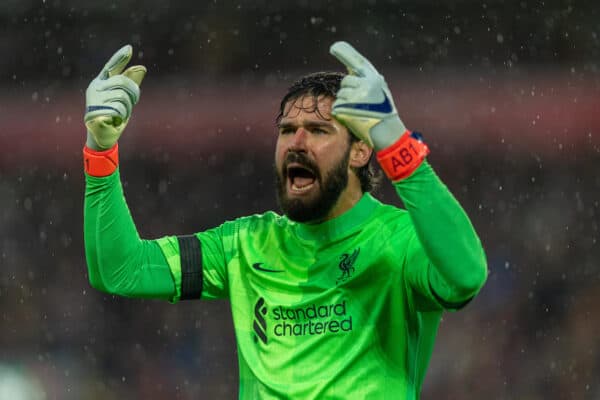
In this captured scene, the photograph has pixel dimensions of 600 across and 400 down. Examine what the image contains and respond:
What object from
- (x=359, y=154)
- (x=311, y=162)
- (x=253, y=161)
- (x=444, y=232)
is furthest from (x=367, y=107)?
(x=253, y=161)

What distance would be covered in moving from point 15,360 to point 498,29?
4326mm

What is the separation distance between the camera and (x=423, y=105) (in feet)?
27.3

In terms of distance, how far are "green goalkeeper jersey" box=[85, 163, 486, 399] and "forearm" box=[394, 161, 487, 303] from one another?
0.10 m

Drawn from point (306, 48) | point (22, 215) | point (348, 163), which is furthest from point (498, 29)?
point (348, 163)

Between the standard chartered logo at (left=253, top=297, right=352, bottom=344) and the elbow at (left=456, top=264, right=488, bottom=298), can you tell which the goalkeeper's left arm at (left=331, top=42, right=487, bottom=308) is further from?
the standard chartered logo at (left=253, top=297, right=352, bottom=344)

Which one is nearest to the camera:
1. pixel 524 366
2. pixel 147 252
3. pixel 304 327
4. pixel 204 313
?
pixel 304 327

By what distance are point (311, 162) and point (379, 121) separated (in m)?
0.44

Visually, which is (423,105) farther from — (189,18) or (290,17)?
(189,18)

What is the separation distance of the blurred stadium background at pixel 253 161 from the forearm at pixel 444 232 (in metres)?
4.81

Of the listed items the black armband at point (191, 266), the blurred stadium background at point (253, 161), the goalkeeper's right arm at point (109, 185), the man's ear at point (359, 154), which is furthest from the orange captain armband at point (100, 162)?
the blurred stadium background at point (253, 161)

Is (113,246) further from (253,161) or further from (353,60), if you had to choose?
(253,161)

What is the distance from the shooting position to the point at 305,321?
3.03 meters

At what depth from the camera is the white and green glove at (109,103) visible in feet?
9.86

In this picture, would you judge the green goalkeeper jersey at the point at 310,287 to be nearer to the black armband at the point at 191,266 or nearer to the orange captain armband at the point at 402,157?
the black armband at the point at 191,266
